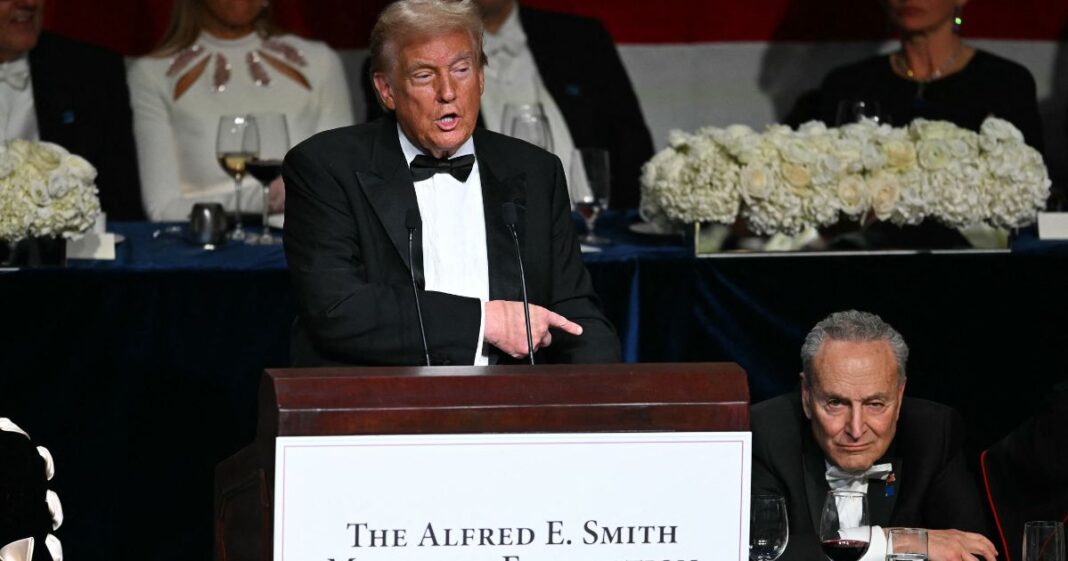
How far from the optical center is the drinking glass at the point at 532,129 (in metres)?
3.92

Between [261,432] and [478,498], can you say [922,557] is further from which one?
[261,432]

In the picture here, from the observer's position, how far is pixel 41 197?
134 inches

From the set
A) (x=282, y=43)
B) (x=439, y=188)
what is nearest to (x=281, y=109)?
(x=282, y=43)

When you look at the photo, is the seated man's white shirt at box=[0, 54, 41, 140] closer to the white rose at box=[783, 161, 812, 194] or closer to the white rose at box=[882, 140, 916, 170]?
the white rose at box=[783, 161, 812, 194]

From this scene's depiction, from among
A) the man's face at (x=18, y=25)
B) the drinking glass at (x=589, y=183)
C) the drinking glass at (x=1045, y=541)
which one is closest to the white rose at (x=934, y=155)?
the drinking glass at (x=589, y=183)

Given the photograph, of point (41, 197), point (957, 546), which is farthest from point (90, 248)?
point (957, 546)

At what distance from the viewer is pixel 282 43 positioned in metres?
5.03

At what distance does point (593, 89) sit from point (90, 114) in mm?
1550

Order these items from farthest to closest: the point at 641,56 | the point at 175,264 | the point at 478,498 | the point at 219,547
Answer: the point at 641,56, the point at 175,264, the point at 219,547, the point at 478,498

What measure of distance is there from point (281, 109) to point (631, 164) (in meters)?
1.10

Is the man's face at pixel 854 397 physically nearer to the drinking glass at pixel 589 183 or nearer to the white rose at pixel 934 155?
the white rose at pixel 934 155

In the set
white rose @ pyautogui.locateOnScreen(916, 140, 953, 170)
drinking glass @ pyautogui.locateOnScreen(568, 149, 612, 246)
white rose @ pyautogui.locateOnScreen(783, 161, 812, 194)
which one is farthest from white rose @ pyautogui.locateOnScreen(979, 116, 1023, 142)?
drinking glass @ pyautogui.locateOnScreen(568, 149, 612, 246)

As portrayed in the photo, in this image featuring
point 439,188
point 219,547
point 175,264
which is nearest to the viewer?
point 219,547

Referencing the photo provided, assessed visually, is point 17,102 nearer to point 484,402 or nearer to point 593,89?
point 593,89
